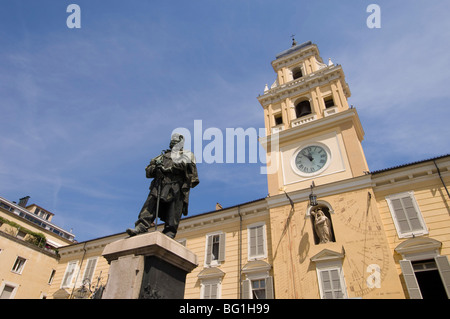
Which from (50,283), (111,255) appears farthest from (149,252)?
(50,283)

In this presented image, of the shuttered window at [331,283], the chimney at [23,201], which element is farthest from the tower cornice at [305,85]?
the chimney at [23,201]

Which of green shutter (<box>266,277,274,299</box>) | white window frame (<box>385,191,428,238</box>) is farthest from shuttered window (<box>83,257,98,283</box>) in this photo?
white window frame (<box>385,191,428,238</box>)

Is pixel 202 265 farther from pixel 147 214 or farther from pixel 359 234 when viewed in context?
pixel 147 214

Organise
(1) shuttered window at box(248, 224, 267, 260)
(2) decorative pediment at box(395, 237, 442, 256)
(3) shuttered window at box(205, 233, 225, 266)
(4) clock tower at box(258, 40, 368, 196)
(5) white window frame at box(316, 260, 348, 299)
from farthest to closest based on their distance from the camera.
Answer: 1. (3) shuttered window at box(205, 233, 225, 266)
2. (4) clock tower at box(258, 40, 368, 196)
3. (1) shuttered window at box(248, 224, 267, 260)
4. (5) white window frame at box(316, 260, 348, 299)
5. (2) decorative pediment at box(395, 237, 442, 256)

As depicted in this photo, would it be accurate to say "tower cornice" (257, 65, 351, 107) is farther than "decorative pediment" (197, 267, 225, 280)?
Yes

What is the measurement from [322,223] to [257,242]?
4.24 m

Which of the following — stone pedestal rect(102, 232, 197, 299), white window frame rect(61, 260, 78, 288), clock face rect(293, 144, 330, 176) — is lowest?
stone pedestal rect(102, 232, 197, 299)

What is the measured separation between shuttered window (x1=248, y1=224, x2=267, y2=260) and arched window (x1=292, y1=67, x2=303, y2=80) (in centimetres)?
1353

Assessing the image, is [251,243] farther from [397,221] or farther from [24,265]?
[24,265]

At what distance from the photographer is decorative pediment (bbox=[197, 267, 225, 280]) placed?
17312mm

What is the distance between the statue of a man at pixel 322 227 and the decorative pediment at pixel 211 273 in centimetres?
622

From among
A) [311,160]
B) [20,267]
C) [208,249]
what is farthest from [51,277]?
[311,160]

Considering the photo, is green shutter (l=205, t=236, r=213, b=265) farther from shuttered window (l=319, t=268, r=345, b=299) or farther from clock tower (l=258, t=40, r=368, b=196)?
shuttered window (l=319, t=268, r=345, b=299)
